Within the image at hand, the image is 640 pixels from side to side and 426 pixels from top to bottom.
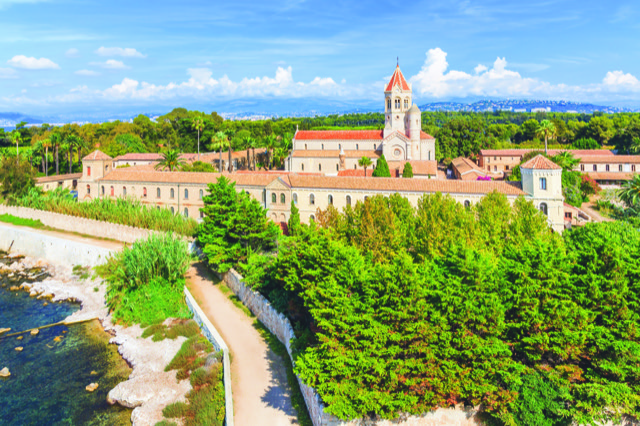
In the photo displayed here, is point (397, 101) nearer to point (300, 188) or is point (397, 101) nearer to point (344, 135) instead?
point (344, 135)

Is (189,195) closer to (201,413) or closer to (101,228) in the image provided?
(101,228)

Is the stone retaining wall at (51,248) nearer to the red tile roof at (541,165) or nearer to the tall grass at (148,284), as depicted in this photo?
the tall grass at (148,284)

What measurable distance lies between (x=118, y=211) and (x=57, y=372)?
Answer: 24.2 meters

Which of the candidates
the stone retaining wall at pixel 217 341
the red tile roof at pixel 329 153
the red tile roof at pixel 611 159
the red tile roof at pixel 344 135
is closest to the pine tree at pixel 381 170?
the red tile roof at pixel 329 153

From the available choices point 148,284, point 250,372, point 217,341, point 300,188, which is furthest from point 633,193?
point 148,284

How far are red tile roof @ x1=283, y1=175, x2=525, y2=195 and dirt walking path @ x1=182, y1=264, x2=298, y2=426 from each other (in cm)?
1773

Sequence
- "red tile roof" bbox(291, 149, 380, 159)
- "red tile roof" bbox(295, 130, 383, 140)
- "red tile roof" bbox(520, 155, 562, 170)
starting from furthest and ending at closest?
"red tile roof" bbox(295, 130, 383, 140), "red tile roof" bbox(291, 149, 380, 159), "red tile roof" bbox(520, 155, 562, 170)

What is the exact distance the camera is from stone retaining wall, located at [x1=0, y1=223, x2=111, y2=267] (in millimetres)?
38625

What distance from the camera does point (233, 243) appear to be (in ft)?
102

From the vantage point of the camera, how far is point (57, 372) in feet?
77.7

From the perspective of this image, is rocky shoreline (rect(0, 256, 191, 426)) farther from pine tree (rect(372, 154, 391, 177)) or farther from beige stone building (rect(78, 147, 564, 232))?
pine tree (rect(372, 154, 391, 177))

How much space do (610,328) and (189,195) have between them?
4195 cm

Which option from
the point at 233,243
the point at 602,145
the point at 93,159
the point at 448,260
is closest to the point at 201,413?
the point at 448,260

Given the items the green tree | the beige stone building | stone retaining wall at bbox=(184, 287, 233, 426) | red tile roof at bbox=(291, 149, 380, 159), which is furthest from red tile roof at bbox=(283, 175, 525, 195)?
the green tree
